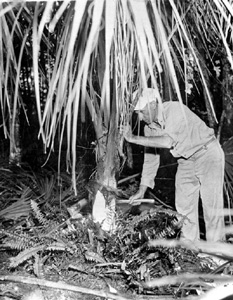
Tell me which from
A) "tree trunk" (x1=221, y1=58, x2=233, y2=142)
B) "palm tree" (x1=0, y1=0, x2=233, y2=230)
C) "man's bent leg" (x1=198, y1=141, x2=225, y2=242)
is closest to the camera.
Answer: "palm tree" (x1=0, y1=0, x2=233, y2=230)

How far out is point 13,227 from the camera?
4004 millimetres

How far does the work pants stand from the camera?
4.05 metres

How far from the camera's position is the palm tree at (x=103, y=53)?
6.85ft

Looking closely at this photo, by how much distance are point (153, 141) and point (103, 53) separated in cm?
80

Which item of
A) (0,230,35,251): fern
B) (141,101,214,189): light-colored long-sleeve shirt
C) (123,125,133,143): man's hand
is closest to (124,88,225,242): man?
(141,101,214,189): light-colored long-sleeve shirt

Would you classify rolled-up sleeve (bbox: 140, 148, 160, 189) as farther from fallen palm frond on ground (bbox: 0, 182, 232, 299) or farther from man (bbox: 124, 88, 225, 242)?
fallen palm frond on ground (bbox: 0, 182, 232, 299)

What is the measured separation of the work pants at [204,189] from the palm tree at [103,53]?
2.27 ft

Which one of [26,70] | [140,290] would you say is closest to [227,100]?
[26,70]

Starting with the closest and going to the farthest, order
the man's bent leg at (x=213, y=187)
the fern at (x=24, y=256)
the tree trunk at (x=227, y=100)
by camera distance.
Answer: the fern at (x=24, y=256) → the man's bent leg at (x=213, y=187) → the tree trunk at (x=227, y=100)

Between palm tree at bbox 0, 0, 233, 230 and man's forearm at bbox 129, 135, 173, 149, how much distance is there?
0.50ft

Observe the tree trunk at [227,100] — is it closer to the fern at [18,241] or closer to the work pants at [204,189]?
the work pants at [204,189]

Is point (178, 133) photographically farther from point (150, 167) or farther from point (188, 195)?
point (188, 195)

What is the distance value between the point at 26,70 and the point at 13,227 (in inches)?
91.7

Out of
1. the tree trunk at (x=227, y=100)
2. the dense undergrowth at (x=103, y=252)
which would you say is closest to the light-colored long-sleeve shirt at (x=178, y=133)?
the dense undergrowth at (x=103, y=252)
